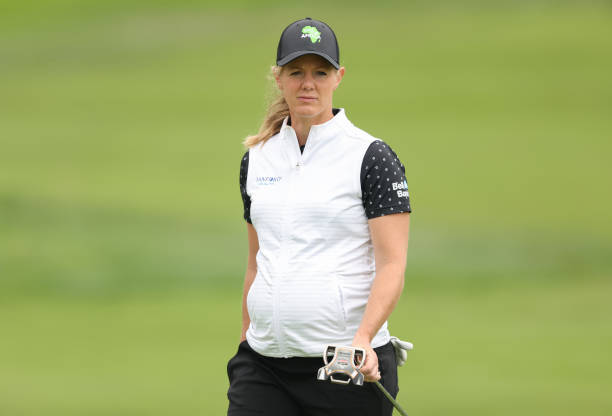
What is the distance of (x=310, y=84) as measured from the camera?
3225 millimetres

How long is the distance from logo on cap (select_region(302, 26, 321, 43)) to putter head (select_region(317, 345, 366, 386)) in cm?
87

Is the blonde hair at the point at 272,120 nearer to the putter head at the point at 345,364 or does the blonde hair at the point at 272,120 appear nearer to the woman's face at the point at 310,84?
the woman's face at the point at 310,84

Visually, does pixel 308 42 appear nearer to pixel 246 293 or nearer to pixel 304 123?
pixel 304 123

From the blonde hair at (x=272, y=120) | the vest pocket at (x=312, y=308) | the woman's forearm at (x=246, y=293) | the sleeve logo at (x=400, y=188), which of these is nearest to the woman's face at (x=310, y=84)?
the blonde hair at (x=272, y=120)

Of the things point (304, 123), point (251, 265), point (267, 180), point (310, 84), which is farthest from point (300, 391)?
point (310, 84)

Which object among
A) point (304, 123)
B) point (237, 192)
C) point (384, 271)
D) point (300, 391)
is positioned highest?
point (237, 192)

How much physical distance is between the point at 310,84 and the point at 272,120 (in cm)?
30

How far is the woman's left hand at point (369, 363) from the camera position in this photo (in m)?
2.98

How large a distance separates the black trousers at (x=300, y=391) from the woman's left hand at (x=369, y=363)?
0.16 metres
